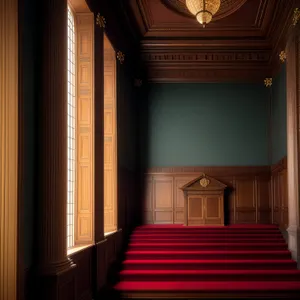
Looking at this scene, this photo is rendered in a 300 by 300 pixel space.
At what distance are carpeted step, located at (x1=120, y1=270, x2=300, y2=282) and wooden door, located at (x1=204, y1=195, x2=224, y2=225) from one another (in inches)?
115

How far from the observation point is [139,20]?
10.8 meters

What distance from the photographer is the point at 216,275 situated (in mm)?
8477

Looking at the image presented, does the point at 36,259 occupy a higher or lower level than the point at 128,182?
lower

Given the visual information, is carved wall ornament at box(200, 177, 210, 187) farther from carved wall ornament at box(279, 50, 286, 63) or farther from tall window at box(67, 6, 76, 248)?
tall window at box(67, 6, 76, 248)


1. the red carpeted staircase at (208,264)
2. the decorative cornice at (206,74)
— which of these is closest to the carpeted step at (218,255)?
the red carpeted staircase at (208,264)

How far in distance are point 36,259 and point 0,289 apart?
2.44 ft

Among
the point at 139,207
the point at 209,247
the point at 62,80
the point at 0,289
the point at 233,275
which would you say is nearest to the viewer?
the point at 0,289

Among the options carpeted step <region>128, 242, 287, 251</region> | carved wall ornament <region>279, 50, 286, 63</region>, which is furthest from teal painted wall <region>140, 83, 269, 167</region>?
carpeted step <region>128, 242, 287, 251</region>

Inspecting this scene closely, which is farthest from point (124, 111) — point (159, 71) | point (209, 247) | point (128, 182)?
point (209, 247)

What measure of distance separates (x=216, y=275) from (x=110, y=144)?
2.94 metres

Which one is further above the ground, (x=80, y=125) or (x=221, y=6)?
(x=221, y=6)

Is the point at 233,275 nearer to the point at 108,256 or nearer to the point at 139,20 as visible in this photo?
the point at 108,256

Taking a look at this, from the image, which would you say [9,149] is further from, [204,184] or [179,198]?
[179,198]

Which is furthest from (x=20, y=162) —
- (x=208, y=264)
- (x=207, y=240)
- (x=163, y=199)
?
(x=163, y=199)
